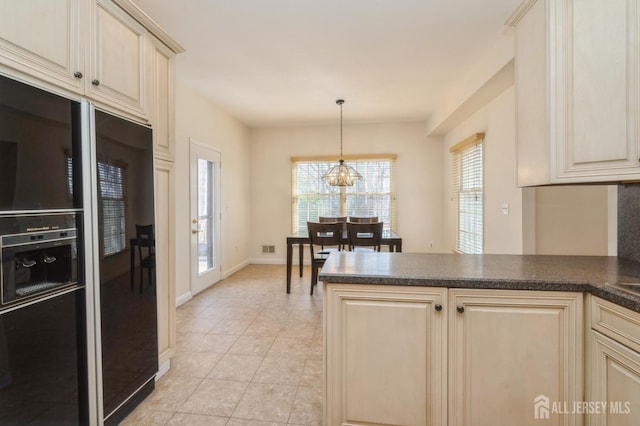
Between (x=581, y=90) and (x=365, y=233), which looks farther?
(x=365, y=233)

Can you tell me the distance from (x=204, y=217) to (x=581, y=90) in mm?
4079

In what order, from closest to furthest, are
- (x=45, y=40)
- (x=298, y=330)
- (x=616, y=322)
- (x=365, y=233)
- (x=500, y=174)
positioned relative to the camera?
(x=616, y=322) < (x=45, y=40) < (x=298, y=330) < (x=500, y=174) < (x=365, y=233)

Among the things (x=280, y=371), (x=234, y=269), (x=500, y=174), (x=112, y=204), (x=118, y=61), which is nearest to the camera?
(x=112, y=204)

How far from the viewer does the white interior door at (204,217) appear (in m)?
3.88

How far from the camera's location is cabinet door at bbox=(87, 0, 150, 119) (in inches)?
59.9

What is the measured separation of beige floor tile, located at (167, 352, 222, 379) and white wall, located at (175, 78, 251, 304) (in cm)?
129

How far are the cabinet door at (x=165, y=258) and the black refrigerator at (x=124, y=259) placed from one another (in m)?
0.15

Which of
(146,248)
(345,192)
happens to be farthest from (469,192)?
(146,248)

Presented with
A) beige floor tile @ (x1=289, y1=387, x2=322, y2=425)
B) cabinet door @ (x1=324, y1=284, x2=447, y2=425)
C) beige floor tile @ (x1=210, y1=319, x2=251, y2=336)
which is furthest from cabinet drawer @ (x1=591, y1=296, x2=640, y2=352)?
beige floor tile @ (x1=210, y1=319, x2=251, y2=336)

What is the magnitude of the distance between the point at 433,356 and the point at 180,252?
311 cm

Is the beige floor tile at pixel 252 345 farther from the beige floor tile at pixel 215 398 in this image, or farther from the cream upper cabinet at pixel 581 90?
the cream upper cabinet at pixel 581 90

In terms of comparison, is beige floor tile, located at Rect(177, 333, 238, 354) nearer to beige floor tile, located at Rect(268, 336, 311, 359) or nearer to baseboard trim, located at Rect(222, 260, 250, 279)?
beige floor tile, located at Rect(268, 336, 311, 359)

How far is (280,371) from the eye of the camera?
2.18m

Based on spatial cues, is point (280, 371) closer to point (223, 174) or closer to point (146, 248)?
point (146, 248)
